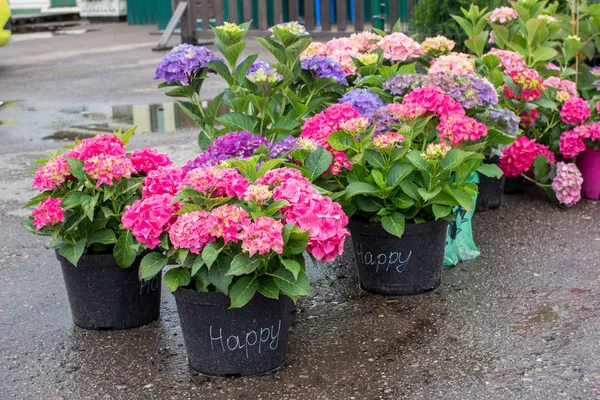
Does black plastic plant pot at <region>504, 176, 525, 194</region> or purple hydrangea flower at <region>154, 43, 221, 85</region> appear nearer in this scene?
purple hydrangea flower at <region>154, 43, 221, 85</region>

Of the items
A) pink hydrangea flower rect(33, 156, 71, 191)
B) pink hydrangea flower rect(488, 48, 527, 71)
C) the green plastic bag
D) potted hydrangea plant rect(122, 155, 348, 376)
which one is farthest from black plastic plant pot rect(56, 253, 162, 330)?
pink hydrangea flower rect(488, 48, 527, 71)

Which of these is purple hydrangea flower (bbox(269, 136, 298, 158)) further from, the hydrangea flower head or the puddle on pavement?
the hydrangea flower head

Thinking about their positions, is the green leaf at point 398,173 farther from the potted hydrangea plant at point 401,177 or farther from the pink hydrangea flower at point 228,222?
the pink hydrangea flower at point 228,222

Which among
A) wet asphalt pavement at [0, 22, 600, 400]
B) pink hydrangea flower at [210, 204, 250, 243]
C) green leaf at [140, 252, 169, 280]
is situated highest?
pink hydrangea flower at [210, 204, 250, 243]

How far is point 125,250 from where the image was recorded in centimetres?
369

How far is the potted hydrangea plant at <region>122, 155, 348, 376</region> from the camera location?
3.16 m

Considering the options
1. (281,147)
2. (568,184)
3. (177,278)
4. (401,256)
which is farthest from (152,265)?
(568,184)

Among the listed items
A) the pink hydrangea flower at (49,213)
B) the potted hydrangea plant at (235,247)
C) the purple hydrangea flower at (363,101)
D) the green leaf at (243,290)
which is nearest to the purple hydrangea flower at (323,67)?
the purple hydrangea flower at (363,101)

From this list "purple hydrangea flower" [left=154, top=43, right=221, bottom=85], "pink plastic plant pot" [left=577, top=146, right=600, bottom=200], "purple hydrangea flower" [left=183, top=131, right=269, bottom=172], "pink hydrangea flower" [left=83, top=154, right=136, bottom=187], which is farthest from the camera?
"pink plastic plant pot" [left=577, top=146, right=600, bottom=200]

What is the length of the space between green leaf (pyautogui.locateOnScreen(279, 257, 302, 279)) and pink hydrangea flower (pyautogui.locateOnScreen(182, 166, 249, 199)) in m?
0.29

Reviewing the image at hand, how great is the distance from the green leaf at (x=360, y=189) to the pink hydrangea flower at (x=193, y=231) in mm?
852

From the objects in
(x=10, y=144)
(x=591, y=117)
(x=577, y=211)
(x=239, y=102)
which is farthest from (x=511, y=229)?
(x=10, y=144)

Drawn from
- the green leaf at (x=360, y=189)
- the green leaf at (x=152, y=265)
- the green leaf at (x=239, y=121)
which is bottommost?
the green leaf at (x=152, y=265)

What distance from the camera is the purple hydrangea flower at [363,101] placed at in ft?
14.1
